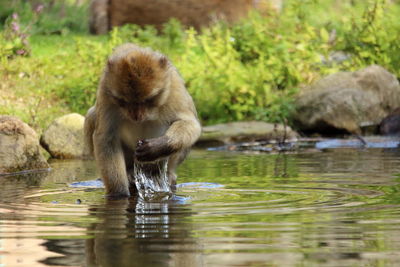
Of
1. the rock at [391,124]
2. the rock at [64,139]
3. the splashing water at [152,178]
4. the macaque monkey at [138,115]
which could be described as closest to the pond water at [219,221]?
the splashing water at [152,178]

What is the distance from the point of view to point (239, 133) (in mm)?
12180

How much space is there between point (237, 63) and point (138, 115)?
7.53 meters

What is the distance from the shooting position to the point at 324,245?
12.8 ft

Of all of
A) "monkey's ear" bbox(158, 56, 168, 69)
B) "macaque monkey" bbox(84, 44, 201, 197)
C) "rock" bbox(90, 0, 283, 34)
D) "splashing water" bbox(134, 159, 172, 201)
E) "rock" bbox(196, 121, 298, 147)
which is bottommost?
"splashing water" bbox(134, 159, 172, 201)

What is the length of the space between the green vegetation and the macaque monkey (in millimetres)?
4848

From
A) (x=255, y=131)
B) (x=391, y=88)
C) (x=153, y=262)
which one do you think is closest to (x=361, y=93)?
(x=391, y=88)

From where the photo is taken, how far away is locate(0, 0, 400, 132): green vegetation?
1260 centimetres

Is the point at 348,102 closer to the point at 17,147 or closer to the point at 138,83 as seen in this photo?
the point at 17,147

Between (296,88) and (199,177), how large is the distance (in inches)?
229

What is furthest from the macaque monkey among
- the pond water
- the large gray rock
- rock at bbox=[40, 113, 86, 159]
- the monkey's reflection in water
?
the large gray rock

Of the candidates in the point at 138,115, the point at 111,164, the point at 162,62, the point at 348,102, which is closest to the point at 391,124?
the point at 348,102

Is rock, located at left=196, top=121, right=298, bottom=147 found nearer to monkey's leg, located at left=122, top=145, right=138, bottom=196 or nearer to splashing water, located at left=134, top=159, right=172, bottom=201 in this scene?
monkey's leg, located at left=122, top=145, right=138, bottom=196

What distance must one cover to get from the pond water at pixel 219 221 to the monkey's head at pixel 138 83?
667 millimetres

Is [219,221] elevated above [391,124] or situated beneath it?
situated beneath
